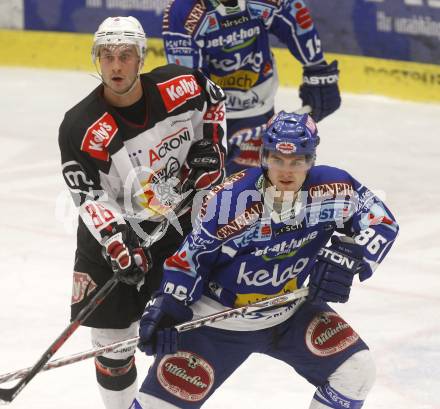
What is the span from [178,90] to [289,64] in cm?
476

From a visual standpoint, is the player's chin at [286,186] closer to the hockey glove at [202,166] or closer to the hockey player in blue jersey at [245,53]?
the hockey glove at [202,166]

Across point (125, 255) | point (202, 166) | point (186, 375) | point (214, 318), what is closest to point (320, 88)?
point (202, 166)

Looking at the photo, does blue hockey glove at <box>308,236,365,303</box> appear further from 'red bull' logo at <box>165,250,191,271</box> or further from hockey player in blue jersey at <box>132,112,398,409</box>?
'red bull' logo at <box>165,250,191,271</box>

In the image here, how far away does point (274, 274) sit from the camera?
3406mm

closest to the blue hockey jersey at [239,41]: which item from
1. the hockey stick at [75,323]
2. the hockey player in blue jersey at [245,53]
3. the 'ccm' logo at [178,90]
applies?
the hockey player in blue jersey at [245,53]

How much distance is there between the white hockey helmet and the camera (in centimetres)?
372

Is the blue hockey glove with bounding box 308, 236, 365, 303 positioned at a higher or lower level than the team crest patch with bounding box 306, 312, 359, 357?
higher

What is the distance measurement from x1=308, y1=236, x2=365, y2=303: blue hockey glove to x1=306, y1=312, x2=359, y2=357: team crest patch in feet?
0.26

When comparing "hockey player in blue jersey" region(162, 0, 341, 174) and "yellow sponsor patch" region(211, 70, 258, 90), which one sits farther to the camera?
"yellow sponsor patch" region(211, 70, 258, 90)

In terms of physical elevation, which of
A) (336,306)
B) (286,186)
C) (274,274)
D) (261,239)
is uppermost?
(286,186)

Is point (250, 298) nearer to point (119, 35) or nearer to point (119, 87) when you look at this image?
point (119, 87)

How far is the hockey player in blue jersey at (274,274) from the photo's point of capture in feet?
10.8

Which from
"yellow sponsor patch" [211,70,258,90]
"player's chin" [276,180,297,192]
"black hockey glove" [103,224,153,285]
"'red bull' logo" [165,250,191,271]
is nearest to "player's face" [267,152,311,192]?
"player's chin" [276,180,297,192]

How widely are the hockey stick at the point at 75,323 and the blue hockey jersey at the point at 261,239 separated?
0.36 meters
